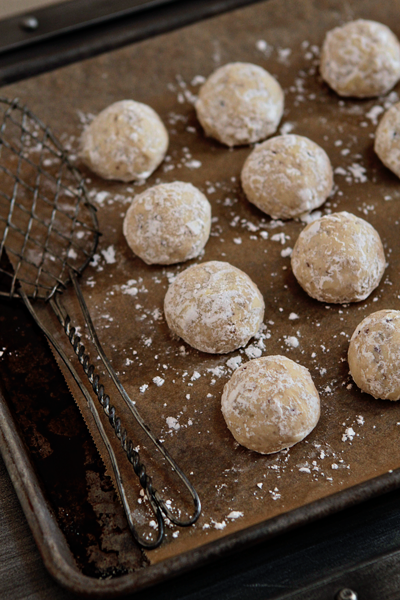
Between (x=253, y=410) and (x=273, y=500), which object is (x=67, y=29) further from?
(x=273, y=500)

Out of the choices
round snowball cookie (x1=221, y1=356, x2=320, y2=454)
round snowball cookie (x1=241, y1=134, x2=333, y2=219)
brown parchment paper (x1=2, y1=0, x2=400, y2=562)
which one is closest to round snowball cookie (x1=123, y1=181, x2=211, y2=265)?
brown parchment paper (x1=2, y1=0, x2=400, y2=562)

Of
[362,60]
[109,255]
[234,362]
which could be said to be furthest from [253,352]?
[362,60]

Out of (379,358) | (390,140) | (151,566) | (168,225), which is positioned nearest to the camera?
(151,566)

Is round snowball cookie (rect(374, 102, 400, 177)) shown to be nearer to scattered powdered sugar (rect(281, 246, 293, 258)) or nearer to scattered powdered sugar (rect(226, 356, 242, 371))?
scattered powdered sugar (rect(281, 246, 293, 258))

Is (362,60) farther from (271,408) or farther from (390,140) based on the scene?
(271,408)

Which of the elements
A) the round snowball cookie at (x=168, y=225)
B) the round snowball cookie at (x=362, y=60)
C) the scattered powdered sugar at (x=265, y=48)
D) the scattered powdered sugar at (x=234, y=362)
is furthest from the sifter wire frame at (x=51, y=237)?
the round snowball cookie at (x=362, y=60)
